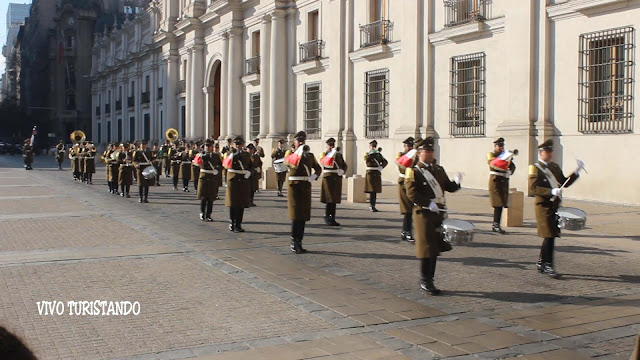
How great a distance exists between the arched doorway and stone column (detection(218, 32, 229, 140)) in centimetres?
221

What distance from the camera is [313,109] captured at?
1125 inches

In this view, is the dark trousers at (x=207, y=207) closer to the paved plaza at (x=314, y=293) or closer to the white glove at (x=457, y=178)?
the paved plaza at (x=314, y=293)

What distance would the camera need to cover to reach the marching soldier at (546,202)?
8.38 m

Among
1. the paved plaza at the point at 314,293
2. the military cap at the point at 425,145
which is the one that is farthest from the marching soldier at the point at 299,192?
the military cap at the point at 425,145

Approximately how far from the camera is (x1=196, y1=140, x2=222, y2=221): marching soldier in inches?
552

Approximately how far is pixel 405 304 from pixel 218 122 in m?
32.6

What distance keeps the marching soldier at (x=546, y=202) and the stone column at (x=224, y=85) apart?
2771 centimetres

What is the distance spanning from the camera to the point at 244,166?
12.6 metres

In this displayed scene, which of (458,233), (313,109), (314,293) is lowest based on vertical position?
(314,293)

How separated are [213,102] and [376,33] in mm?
16452

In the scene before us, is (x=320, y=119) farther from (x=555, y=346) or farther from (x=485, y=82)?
(x=555, y=346)

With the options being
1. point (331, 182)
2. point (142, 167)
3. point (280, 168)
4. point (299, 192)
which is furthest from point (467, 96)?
point (299, 192)

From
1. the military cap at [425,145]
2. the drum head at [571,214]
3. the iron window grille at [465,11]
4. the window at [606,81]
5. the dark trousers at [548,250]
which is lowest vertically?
the dark trousers at [548,250]

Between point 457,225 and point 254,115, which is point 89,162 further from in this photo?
point 457,225
